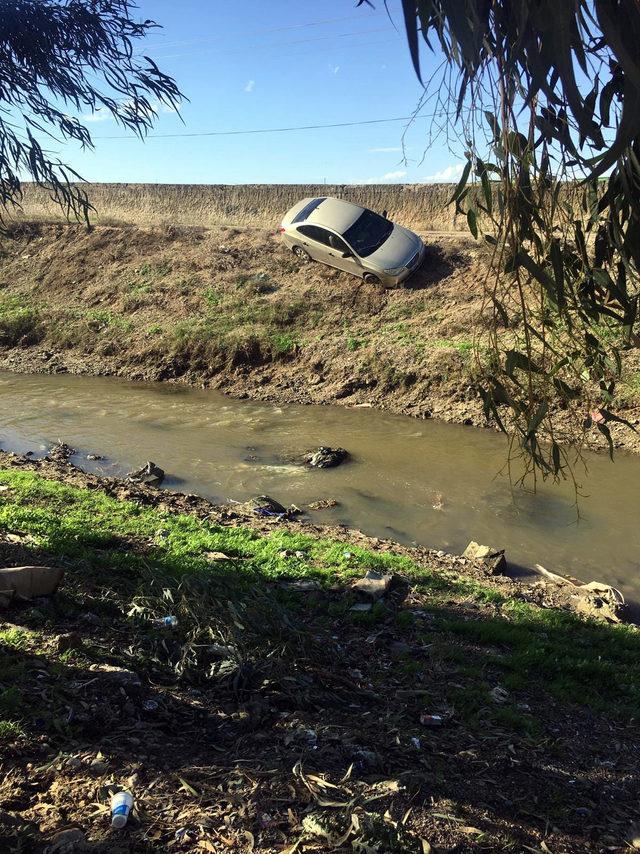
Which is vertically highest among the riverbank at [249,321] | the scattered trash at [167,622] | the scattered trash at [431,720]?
the riverbank at [249,321]

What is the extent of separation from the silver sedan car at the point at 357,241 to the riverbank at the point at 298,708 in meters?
14.6

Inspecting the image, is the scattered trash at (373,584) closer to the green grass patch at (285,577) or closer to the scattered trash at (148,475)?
the green grass patch at (285,577)

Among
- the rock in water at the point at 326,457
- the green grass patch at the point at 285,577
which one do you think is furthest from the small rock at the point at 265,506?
the rock in water at the point at 326,457

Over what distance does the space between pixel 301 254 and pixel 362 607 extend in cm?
1841

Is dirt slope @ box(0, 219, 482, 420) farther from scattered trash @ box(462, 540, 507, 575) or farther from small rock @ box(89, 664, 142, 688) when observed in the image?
small rock @ box(89, 664, 142, 688)

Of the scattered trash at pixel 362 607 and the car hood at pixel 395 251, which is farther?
the car hood at pixel 395 251

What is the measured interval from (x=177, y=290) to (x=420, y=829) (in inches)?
891

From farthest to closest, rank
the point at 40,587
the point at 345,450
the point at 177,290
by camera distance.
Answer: the point at 177,290 → the point at 345,450 → the point at 40,587

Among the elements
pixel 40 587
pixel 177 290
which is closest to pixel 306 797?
pixel 40 587

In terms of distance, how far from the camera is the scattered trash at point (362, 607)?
6.42 meters

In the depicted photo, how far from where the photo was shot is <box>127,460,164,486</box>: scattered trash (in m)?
12.5

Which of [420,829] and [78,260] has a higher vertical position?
[78,260]

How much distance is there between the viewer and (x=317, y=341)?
20156 millimetres

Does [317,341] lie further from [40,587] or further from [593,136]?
[593,136]
